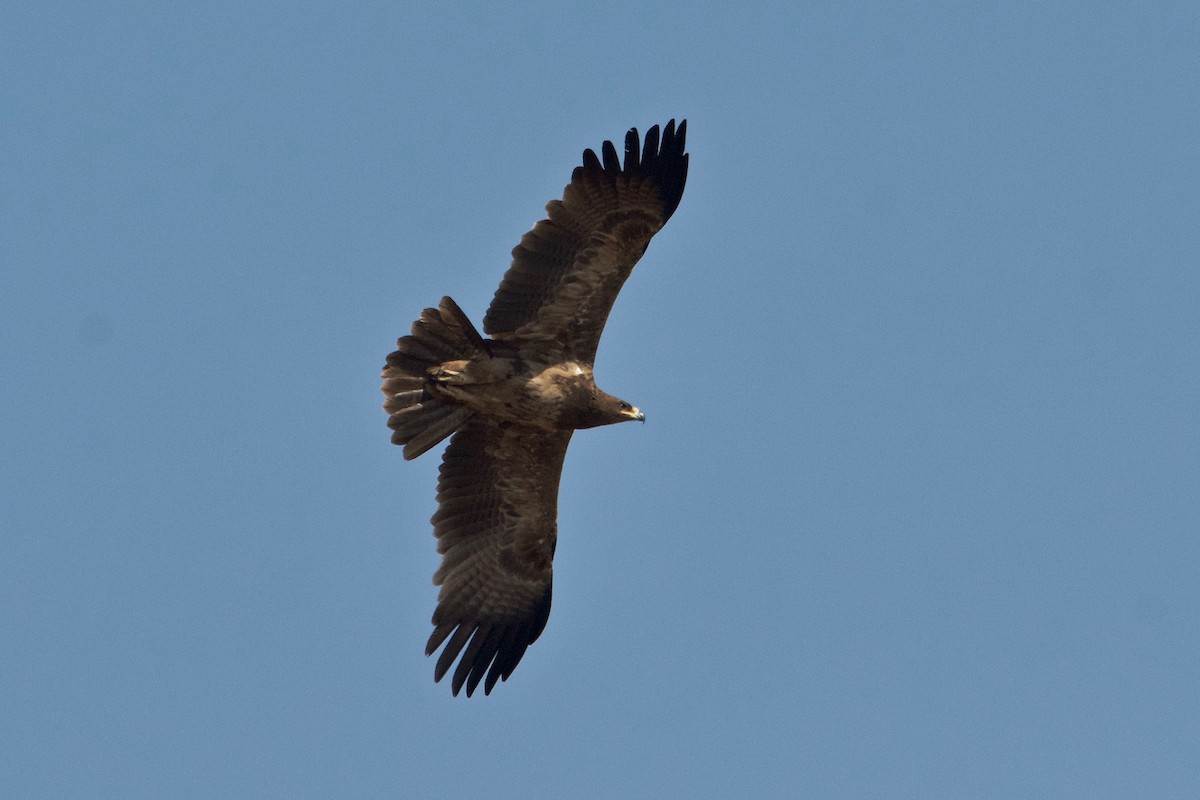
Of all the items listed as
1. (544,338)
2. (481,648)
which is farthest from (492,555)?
(544,338)

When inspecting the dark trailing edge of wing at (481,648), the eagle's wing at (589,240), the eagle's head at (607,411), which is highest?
the eagle's wing at (589,240)

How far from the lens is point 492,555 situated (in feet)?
48.1

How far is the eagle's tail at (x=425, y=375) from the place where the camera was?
529 inches

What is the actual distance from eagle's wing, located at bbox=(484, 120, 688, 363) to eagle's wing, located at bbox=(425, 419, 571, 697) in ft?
3.97

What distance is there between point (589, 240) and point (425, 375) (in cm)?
158

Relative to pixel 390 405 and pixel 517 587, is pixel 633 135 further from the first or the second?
pixel 517 587

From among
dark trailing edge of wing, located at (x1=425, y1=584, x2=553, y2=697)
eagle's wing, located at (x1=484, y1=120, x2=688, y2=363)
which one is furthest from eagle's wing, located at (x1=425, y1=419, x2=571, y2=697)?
eagle's wing, located at (x1=484, y1=120, x2=688, y2=363)

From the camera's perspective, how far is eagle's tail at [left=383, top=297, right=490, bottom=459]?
13445 millimetres

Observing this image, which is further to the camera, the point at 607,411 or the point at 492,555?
the point at 492,555

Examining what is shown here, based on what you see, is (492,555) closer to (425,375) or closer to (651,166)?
(425,375)

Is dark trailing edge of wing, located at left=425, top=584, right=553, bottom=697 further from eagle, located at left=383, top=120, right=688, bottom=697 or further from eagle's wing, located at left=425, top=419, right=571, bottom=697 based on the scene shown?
eagle, located at left=383, top=120, right=688, bottom=697

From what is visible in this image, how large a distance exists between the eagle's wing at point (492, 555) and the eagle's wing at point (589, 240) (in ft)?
3.97

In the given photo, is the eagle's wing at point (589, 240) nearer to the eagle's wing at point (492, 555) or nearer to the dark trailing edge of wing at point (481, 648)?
the eagle's wing at point (492, 555)

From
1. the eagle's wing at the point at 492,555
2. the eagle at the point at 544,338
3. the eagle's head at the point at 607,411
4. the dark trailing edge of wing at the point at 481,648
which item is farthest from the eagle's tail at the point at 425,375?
the dark trailing edge of wing at the point at 481,648
